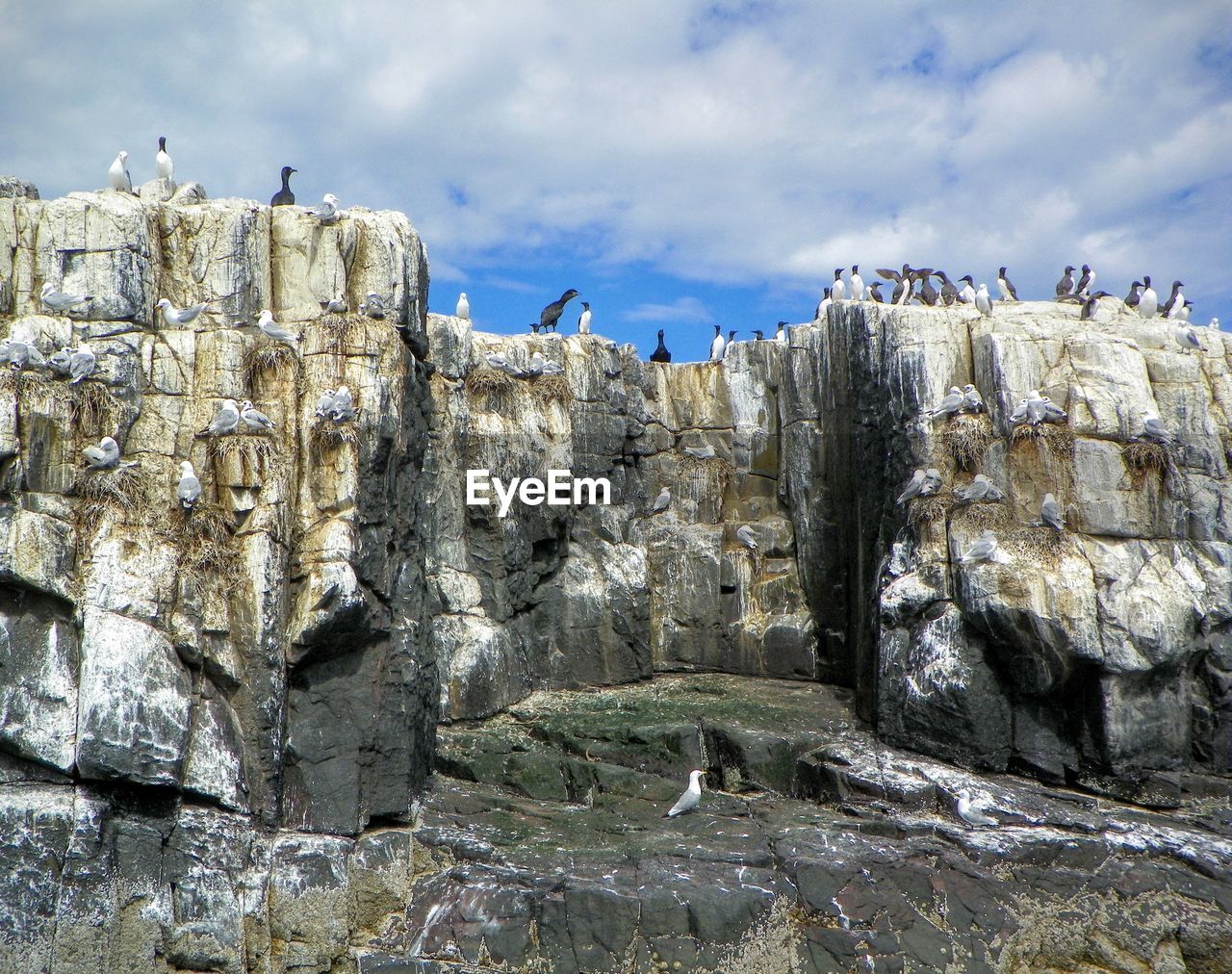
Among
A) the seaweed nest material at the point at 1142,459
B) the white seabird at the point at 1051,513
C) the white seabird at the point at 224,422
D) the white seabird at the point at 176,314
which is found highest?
the white seabird at the point at 176,314

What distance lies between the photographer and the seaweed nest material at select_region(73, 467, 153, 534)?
14.3 meters

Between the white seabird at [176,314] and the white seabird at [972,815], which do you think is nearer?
the white seabird at [972,815]

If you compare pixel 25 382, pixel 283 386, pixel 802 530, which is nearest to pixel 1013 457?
pixel 802 530

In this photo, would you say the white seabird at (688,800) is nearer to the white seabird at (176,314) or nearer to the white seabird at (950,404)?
the white seabird at (950,404)

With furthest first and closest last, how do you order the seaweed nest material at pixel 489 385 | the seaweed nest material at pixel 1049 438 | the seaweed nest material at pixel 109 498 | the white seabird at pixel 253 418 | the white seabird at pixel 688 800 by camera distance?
the seaweed nest material at pixel 489 385, the seaweed nest material at pixel 1049 438, the white seabird at pixel 688 800, the white seabird at pixel 253 418, the seaweed nest material at pixel 109 498

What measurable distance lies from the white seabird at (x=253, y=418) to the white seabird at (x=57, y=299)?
7.93 ft

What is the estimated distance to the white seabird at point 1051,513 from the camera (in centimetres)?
1791

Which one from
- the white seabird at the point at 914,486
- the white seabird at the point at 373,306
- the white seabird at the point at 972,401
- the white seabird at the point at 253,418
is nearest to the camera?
the white seabird at the point at 253,418

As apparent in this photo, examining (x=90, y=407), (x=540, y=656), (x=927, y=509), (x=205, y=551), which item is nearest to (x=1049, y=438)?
(x=927, y=509)

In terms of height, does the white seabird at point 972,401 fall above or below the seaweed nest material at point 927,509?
above

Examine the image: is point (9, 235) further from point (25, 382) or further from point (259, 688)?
point (259, 688)

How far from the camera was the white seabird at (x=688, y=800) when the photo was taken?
53.1 feet

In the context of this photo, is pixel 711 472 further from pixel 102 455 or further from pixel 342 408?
pixel 102 455

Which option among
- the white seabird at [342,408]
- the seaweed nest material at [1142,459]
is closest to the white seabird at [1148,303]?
the seaweed nest material at [1142,459]
